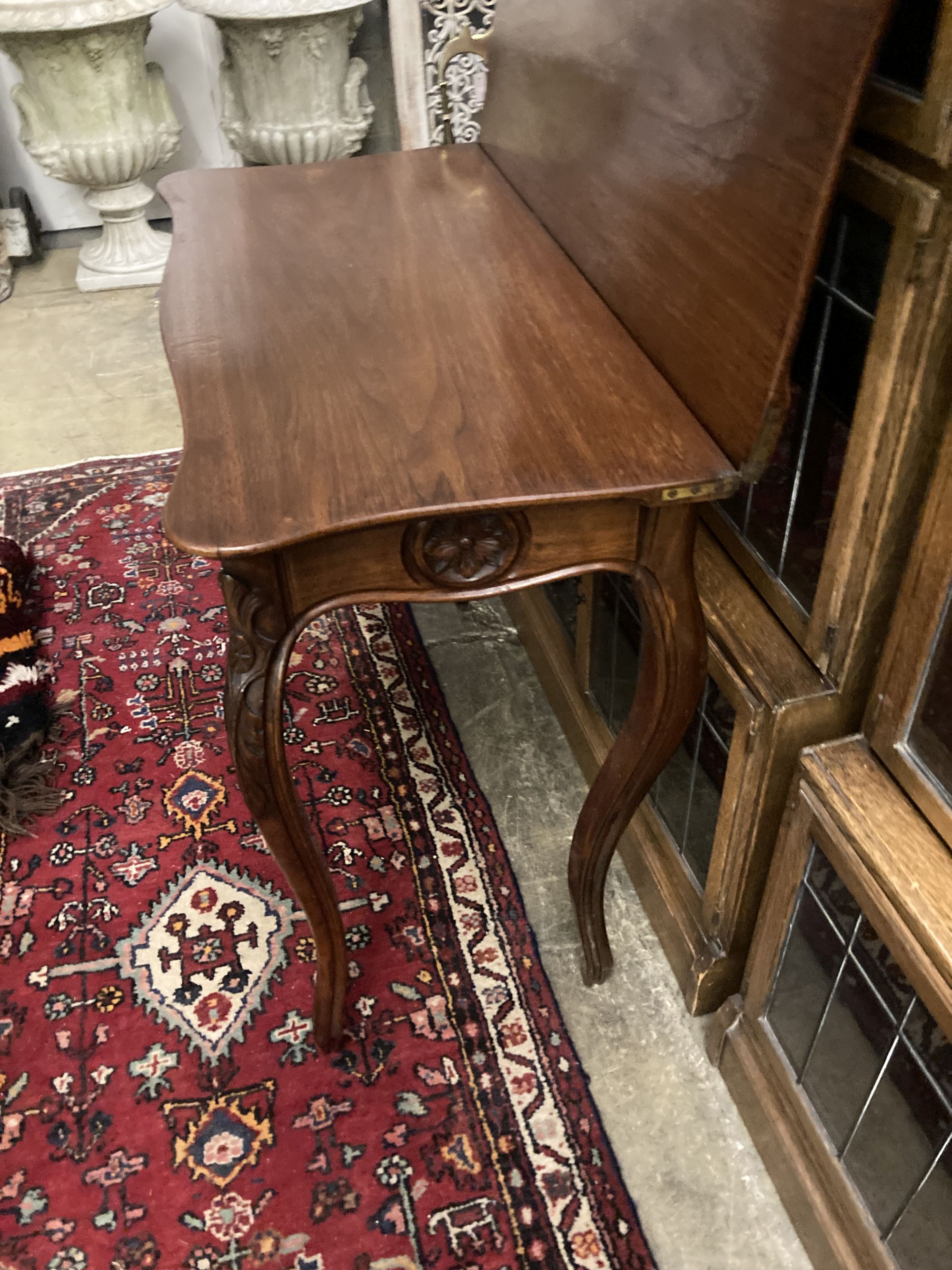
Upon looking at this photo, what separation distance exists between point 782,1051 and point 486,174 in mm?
1264

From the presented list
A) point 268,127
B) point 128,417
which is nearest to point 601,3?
point 128,417

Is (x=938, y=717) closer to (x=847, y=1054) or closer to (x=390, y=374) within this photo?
(x=847, y=1054)

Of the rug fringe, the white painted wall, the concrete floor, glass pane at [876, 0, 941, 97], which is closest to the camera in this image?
glass pane at [876, 0, 941, 97]

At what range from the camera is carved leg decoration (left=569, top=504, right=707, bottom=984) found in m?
0.92

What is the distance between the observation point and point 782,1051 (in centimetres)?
112

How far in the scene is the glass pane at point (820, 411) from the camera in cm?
83

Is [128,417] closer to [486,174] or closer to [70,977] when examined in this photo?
[486,174]

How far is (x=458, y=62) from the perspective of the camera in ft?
8.98

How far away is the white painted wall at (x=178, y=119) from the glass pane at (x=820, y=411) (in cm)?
308

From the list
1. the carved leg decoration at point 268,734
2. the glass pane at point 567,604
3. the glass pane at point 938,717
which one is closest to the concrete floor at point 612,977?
the glass pane at point 567,604

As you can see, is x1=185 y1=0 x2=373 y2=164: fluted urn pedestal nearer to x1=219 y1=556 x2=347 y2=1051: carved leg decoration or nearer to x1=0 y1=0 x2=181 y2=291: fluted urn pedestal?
x1=0 y1=0 x2=181 y2=291: fluted urn pedestal

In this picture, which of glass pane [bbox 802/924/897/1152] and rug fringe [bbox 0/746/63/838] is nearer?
glass pane [bbox 802/924/897/1152]

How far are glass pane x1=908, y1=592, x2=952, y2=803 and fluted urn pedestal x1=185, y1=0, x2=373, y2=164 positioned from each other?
286 centimetres

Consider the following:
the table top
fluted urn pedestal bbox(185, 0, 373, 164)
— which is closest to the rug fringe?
the table top
